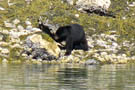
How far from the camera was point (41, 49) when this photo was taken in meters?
43.7

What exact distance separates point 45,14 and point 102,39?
770 centimetres

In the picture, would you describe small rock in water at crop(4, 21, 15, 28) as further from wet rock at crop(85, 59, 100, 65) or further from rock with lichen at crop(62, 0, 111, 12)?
wet rock at crop(85, 59, 100, 65)


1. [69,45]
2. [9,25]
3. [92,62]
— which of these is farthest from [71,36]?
[9,25]

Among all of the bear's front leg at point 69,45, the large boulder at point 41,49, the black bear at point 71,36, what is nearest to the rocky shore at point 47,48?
the large boulder at point 41,49

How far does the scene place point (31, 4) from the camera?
5853cm

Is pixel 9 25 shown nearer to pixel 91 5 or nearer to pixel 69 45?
pixel 69 45

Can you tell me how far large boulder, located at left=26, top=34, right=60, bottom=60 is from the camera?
43.5 metres

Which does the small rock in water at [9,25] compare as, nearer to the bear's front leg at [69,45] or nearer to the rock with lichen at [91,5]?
the bear's front leg at [69,45]

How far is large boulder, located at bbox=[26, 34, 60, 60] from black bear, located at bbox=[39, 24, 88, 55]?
3.80 m

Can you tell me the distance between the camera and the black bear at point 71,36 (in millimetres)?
48084

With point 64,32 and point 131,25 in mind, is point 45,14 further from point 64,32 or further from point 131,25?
point 131,25

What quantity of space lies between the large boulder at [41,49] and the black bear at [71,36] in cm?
380

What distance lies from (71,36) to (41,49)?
5.90m

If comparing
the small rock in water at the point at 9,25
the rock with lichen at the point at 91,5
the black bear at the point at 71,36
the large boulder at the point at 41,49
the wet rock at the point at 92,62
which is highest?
the rock with lichen at the point at 91,5
